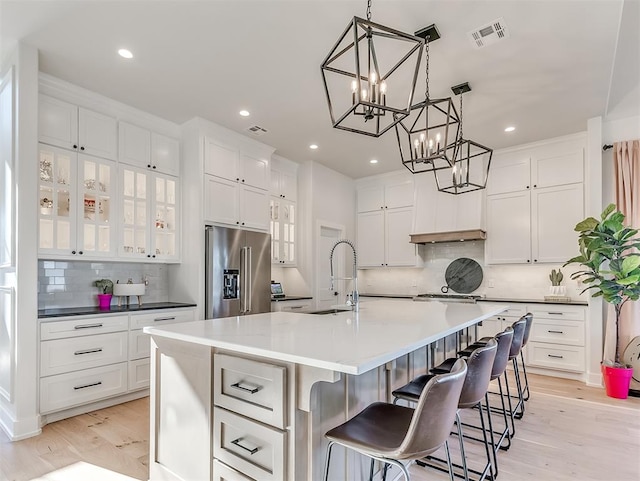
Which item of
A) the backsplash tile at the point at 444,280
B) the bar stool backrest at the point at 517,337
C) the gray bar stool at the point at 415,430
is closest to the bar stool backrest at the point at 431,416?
the gray bar stool at the point at 415,430

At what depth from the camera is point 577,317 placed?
4.15 m

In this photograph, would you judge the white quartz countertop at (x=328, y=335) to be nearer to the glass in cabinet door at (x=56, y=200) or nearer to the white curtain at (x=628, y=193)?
the glass in cabinet door at (x=56, y=200)

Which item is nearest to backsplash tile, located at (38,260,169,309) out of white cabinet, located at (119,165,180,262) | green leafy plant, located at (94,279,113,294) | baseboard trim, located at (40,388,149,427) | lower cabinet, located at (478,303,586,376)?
green leafy plant, located at (94,279,113,294)

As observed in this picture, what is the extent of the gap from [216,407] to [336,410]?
56 cm

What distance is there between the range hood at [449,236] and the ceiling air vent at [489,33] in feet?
9.36

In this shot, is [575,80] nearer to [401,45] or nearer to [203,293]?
[401,45]

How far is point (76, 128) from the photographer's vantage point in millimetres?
3301

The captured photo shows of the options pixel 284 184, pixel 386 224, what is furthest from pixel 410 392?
pixel 386 224

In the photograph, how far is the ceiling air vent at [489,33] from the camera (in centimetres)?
245

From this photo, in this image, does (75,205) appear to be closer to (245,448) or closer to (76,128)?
(76,128)

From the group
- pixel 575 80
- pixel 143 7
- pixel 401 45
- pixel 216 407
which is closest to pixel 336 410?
pixel 216 407

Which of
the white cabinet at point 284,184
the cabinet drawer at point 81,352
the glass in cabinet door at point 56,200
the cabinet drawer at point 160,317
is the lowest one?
the cabinet drawer at point 81,352

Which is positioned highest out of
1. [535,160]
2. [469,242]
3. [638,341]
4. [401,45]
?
[401,45]

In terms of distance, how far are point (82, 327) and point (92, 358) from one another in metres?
0.29
